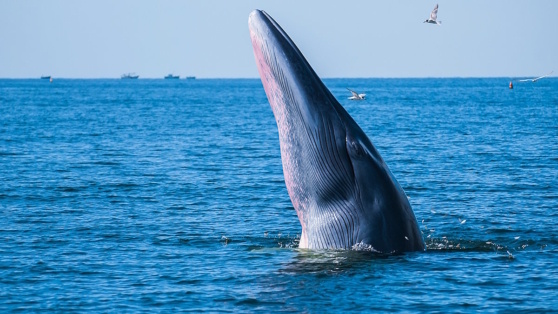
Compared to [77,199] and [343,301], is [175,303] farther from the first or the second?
[77,199]

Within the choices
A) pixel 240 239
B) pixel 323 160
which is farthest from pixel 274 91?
pixel 240 239

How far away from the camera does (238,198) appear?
28.3m

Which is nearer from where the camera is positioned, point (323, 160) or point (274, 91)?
point (274, 91)

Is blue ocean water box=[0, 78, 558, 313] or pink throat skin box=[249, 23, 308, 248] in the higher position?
pink throat skin box=[249, 23, 308, 248]

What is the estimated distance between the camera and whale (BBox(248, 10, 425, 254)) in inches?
451

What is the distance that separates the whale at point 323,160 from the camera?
37.6 ft

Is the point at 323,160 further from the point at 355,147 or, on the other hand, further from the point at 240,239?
the point at 240,239

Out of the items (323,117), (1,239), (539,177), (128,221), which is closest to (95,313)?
(323,117)

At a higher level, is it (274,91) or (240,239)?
(274,91)

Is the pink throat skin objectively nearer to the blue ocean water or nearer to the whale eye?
the whale eye

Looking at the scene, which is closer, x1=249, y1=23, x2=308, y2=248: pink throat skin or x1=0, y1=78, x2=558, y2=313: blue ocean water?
x1=249, y1=23, x2=308, y2=248: pink throat skin

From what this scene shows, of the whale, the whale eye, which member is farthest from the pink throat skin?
the whale eye

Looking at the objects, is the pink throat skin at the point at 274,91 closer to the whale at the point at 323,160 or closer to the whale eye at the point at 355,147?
the whale at the point at 323,160

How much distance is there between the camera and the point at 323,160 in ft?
38.3
